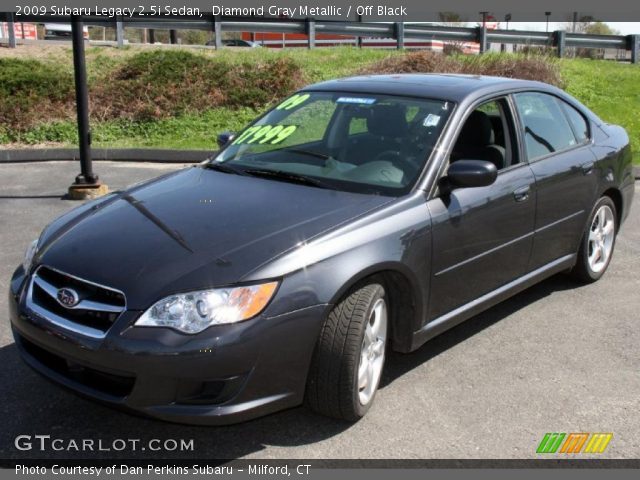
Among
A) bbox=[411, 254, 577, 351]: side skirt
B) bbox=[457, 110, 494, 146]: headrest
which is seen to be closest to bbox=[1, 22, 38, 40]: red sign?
bbox=[457, 110, 494, 146]: headrest

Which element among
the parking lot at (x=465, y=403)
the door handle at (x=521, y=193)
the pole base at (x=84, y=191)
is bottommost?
the parking lot at (x=465, y=403)

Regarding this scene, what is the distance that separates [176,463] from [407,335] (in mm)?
1364

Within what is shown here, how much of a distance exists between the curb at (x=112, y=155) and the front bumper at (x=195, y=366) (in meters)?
7.74

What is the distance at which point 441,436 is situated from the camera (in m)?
3.57

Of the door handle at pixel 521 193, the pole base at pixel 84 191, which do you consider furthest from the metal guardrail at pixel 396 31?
the door handle at pixel 521 193

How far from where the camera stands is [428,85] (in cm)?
475

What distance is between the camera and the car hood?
3.20 metres

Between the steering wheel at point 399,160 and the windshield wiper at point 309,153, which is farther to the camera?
the windshield wiper at point 309,153

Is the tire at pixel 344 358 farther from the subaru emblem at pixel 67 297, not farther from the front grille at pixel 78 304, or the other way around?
the subaru emblem at pixel 67 297

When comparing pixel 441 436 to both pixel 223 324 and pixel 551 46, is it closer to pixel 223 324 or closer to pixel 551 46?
pixel 223 324

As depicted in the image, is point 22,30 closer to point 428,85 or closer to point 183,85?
point 183,85

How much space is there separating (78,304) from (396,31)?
1703cm

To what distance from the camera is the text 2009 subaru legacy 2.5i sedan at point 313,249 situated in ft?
10.2

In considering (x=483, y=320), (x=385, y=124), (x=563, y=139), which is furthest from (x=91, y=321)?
(x=563, y=139)
